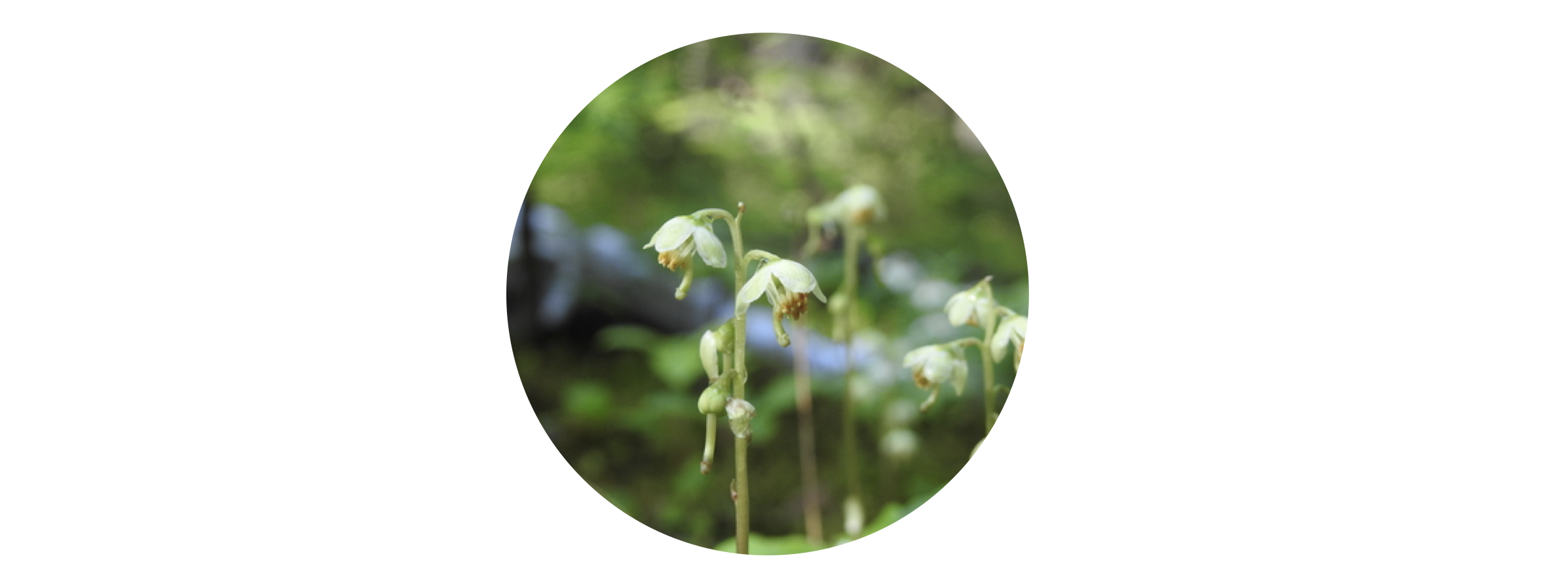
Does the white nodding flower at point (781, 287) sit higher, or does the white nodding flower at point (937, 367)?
the white nodding flower at point (781, 287)

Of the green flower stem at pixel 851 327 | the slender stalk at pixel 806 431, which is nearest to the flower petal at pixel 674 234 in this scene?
the green flower stem at pixel 851 327

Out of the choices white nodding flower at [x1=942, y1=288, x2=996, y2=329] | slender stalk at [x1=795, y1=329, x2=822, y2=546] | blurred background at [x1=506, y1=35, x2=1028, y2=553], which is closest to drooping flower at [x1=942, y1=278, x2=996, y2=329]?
white nodding flower at [x1=942, y1=288, x2=996, y2=329]

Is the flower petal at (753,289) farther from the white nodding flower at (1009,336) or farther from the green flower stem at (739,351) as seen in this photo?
the white nodding flower at (1009,336)

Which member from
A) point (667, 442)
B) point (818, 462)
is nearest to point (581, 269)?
point (667, 442)

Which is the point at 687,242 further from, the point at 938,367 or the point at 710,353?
the point at 938,367

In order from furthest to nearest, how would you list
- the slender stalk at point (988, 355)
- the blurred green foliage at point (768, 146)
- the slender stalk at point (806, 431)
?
the slender stalk at point (806, 431) < the blurred green foliage at point (768, 146) < the slender stalk at point (988, 355)

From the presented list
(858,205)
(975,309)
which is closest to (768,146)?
(858,205)

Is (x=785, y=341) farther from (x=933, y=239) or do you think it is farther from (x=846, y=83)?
(x=933, y=239)

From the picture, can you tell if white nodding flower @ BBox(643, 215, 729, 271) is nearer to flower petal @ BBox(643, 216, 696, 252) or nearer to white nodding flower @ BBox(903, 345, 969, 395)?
flower petal @ BBox(643, 216, 696, 252)
